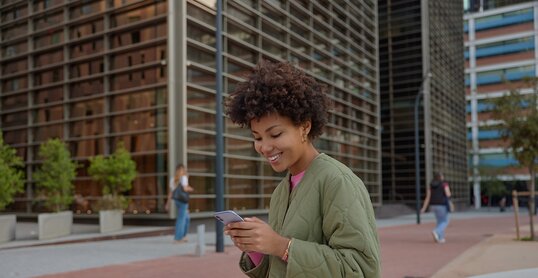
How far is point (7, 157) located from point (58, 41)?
25.6 ft

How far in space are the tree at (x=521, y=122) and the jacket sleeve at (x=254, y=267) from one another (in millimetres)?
13392

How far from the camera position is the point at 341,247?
5.42 ft

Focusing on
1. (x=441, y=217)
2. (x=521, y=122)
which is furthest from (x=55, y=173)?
(x=521, y=122)

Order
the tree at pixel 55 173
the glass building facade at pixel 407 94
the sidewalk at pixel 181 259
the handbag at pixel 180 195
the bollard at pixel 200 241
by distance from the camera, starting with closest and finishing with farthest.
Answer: the sidewalk at pixel 181 259 < the bollard at pixel 200 241 < the handbag at pixel 180 195 < the tree at pixel 55 173 < the glass building facade at pixel 407 94

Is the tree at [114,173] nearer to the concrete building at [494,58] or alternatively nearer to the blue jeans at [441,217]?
the blue jeans at [441,217]

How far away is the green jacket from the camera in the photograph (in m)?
1.63

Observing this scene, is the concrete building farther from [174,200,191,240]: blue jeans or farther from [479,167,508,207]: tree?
[174,200,191,240]: blue jeans

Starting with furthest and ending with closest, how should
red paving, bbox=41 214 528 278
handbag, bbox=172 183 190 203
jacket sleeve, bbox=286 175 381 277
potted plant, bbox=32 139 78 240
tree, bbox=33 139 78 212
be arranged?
tree, bbox=33 139 78 212, potted plant, bbox=32 139 78 240, handbag, bbox=172 183 190 203, red paving, bbox=41 214 528 278, jacket sleeve, bbox=286 175 381 277

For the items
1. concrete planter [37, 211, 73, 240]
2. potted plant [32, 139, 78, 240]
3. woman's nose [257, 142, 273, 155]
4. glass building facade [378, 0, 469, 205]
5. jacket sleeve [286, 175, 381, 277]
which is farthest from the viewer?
glass building facade [378, 0, 469, 205]

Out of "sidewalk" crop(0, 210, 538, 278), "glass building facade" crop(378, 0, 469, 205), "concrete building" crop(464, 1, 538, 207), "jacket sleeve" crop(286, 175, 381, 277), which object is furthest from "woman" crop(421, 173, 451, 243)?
"concrete building" crop(464, 1, 538, 207)

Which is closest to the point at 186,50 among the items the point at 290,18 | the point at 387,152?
the point at 290,18

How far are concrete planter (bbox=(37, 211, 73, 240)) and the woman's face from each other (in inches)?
486

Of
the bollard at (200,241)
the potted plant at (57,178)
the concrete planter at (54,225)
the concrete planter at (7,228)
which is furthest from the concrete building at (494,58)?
the concrete planter at (7,228)

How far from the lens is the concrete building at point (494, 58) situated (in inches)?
2352
